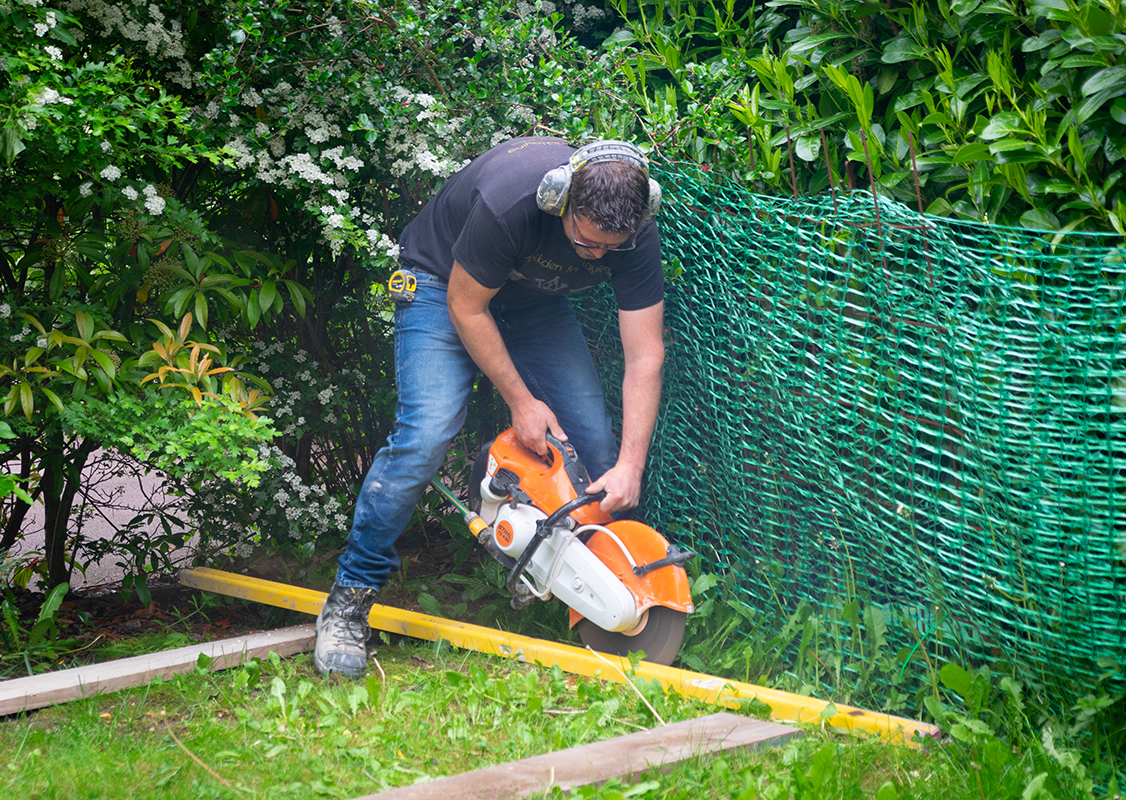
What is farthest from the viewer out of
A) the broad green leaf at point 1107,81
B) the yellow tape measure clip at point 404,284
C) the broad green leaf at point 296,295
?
the broad green leaf at point 296,295

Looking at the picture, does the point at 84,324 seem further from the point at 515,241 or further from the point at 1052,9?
the point at 1052,9

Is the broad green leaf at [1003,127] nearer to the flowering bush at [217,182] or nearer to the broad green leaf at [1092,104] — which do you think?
the broad green leaf at [1092,104]

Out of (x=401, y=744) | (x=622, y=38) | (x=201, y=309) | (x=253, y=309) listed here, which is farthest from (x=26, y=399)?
(x=622, y=38)

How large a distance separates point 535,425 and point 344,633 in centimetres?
89

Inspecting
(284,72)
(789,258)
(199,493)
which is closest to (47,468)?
(199,493)

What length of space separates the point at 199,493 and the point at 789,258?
7.92ft

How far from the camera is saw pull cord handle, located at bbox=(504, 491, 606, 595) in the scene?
255 cm

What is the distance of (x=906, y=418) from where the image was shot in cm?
225

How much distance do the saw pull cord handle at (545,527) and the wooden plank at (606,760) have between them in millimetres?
651

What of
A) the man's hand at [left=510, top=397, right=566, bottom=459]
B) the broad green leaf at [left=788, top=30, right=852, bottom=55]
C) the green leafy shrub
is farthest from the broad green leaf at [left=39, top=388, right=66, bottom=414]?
the broad green leaf at [left=788, top=30, right=852, bottom=55]

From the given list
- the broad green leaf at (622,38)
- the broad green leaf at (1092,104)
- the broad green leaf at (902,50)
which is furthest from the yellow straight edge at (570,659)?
the broad green leaf at (622,38)

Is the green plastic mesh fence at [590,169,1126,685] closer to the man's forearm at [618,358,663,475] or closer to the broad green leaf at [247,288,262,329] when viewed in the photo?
the man's forearm at [618,358,663,475]

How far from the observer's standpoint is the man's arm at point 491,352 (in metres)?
2.57

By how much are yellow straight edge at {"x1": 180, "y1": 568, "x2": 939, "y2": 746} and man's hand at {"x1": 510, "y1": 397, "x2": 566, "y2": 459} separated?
613 mm
